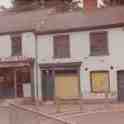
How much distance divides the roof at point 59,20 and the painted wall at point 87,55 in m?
0.67

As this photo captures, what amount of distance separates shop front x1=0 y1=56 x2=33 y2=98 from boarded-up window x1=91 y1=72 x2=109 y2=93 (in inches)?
224

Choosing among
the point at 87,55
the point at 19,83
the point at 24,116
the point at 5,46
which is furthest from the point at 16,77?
the point at 24,116

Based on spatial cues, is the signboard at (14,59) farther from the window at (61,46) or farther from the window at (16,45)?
the window at (61,46)

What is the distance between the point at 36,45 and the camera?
37.2 m

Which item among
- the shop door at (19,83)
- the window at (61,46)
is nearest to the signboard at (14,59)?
the shop door at (19,83)

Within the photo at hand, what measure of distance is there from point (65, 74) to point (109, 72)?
399 centimetres

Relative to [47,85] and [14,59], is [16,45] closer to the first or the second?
[14,59]

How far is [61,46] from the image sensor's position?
1412 inches

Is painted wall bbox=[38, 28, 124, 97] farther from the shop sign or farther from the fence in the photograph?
the fence

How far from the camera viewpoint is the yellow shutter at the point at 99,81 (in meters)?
34.0

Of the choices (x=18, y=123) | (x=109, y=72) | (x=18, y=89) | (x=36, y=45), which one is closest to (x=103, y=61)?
(x=109, y=72)

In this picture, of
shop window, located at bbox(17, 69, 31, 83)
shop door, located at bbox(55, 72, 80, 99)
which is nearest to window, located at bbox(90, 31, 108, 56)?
shop door, located at bbox(55, 72, 80, 99)

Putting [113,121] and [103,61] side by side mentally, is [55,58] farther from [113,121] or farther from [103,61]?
[113,121]

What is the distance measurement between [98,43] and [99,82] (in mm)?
2969
